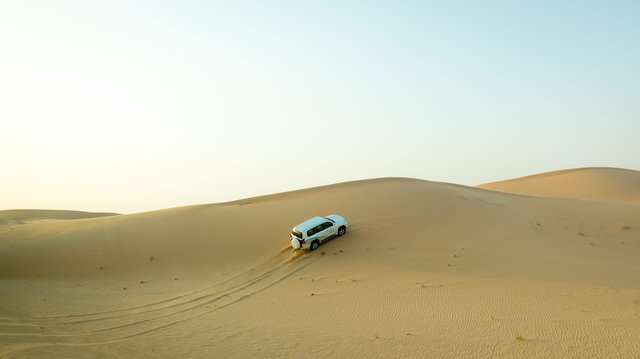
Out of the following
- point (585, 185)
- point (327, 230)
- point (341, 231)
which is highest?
point (585, 185)

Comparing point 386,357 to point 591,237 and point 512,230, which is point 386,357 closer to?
point 512,230

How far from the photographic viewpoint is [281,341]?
10.1 meters

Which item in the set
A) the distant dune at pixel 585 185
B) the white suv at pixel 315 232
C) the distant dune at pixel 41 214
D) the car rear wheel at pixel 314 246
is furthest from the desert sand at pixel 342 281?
the distant dune at pixel 585 185

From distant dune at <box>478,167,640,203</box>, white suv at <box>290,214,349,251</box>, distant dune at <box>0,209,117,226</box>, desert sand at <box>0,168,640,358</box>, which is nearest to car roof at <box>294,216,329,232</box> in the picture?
white suv at <box>290,214,349,251</box>

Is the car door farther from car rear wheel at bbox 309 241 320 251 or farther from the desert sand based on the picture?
the desert sand

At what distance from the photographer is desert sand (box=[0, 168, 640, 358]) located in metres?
9.80

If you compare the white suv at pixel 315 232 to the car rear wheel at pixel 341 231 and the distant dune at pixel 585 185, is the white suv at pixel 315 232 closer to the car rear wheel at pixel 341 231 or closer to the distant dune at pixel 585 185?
the car rear wheel at pixel 341 231

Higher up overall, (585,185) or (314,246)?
(585,185)

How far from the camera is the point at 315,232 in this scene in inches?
719

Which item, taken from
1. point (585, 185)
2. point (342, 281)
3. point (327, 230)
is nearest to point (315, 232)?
point (327, 230)

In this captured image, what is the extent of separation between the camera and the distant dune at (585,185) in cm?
4328

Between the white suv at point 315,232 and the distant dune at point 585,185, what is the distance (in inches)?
1292

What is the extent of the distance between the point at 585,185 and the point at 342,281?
43653 mm

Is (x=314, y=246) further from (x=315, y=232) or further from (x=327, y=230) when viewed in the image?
(x=327, y=230)
